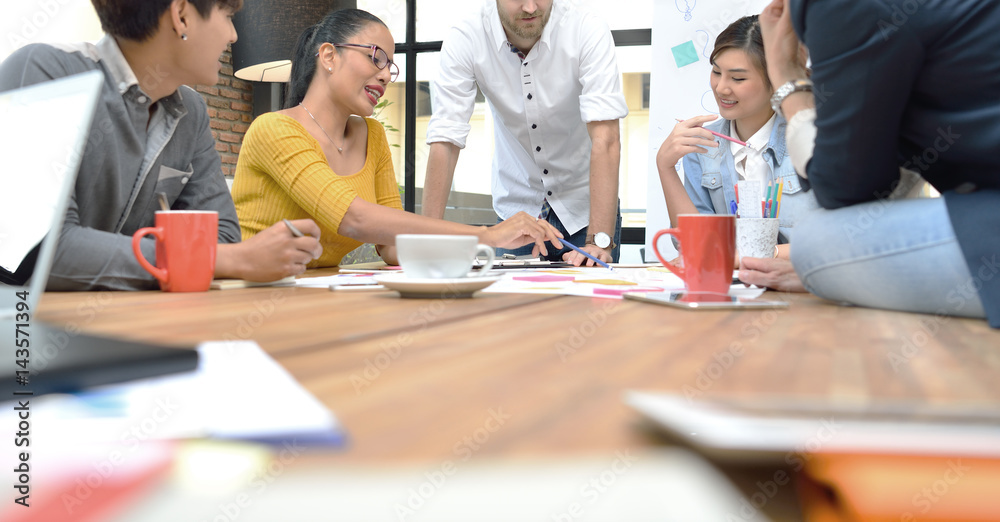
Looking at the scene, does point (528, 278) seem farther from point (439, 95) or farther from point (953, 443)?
point (439, 95)

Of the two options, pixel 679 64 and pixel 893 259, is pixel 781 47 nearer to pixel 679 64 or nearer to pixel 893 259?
pixel 893 259

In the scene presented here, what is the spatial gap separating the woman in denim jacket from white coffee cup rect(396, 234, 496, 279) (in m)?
1.30

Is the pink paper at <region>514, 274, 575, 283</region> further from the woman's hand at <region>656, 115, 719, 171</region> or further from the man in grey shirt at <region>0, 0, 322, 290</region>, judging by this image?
the woman's hand at <region>656, 115, 719, 171</region>

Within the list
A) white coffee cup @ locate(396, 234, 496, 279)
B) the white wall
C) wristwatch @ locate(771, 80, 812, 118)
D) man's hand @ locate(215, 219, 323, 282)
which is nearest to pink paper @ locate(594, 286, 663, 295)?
white coffee cup @ locate(396, 234, 496, 279)

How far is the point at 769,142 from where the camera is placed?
2.08 metres

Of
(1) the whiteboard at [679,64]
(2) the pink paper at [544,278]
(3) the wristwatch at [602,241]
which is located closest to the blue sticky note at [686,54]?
(1) the whiteboard at [679,64]

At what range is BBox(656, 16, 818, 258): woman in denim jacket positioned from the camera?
82.6 inches

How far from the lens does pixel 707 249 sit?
0.93 metres

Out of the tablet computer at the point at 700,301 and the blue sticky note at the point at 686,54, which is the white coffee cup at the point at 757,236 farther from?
the blue sticky note at the point at 686,54

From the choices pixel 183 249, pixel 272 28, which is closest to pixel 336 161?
pixel 183 249

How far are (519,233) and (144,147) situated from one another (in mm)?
805

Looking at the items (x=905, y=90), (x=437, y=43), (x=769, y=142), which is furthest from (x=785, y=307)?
(x=437, y=43)

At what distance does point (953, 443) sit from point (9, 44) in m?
4.59

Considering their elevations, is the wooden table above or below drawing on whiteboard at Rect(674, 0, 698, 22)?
below
